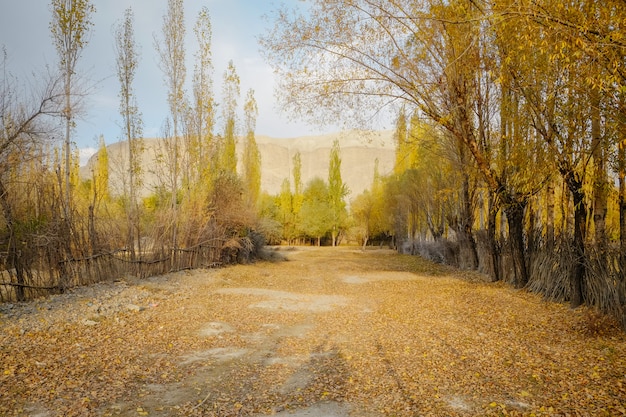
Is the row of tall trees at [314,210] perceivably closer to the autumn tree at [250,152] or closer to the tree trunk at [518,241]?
the autumn tree at [250,152]

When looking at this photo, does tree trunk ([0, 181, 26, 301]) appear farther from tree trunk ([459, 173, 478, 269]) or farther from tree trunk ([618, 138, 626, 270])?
tree trunk ([459, 173, 478, 269])

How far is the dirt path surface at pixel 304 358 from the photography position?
4035mm

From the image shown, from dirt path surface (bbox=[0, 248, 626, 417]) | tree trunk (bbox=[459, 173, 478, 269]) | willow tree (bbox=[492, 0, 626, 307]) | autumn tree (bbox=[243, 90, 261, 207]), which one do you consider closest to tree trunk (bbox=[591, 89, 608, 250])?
willow tree (bbox=[492, 0, 626, 307])

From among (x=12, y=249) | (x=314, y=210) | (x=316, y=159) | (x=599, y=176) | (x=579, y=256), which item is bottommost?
(x=579, y=256)

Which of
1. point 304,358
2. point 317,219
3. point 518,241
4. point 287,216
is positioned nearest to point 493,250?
point 518,241

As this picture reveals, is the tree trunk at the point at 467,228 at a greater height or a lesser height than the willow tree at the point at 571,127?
lesser

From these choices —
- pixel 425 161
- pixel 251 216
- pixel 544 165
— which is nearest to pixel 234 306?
pixel 544 165

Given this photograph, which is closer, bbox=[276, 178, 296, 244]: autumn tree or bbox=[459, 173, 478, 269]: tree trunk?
bbox=[459, 173, 478, 269]: tree trunk

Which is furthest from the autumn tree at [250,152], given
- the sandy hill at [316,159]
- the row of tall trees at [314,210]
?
the sandy hill at [316,159]

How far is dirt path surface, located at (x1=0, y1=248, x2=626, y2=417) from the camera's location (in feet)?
13.2

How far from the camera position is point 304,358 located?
566 centimetres

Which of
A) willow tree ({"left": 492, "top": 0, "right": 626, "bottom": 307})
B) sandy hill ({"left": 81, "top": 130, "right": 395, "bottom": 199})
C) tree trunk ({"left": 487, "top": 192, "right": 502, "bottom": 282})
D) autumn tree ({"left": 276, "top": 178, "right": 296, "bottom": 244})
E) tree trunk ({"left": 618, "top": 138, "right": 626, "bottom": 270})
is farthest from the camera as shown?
sandy hill ({"left": 81, "top": 130, "right": 395, "bottom": 199})

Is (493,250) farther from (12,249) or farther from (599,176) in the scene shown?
(12,249)

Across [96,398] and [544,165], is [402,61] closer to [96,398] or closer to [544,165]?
[544,165]
